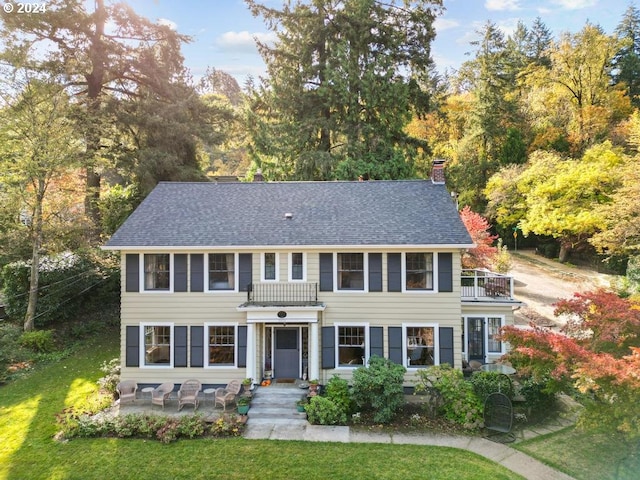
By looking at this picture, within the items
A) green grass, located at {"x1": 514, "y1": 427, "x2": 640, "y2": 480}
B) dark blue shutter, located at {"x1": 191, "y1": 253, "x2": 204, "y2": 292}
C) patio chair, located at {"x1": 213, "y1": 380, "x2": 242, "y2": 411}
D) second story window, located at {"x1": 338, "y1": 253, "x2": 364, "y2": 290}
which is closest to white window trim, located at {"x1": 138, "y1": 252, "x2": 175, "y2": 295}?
dark blue shutter, located at {"x1": 191, "y1": 253, "x2": 204, "y2": 292}

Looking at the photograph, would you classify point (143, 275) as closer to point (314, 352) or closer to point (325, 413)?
point (314, 352)

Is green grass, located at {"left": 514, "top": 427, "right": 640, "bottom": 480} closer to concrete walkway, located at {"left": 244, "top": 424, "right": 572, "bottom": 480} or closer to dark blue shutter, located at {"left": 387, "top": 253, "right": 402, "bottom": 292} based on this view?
concrete walkway, located at {"left": 244, "top": 424, "right": 572, "bottom": 480}

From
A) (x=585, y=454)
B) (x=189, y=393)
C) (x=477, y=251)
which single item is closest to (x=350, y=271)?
(x=189, y=393)

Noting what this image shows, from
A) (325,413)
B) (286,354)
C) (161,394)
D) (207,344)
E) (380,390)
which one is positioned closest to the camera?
(325,413)

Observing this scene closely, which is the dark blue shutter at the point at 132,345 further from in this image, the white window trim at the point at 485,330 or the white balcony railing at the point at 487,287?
the white balcony railing at the point at 487,287

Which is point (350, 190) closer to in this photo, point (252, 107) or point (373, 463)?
point (373, 463)

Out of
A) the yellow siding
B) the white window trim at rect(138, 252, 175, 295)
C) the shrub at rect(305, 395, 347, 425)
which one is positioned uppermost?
the white window trim at rect(138, 252, 175, 295)

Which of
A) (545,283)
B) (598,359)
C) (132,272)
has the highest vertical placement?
(132,272)
